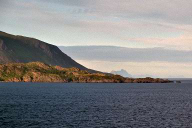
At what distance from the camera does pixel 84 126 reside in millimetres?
80312

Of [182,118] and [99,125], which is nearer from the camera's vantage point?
[99,125]

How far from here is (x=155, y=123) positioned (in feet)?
280

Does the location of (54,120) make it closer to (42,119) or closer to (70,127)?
(42,119)

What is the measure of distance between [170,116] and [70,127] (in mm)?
37254

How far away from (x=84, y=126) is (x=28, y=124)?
49.9 ft

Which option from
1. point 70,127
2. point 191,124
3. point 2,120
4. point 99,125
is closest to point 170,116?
point 191,124

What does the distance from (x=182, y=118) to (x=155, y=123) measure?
47.7ft

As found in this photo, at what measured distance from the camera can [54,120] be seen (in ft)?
291

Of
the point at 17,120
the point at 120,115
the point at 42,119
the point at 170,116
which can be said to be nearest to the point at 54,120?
the point at 42,119

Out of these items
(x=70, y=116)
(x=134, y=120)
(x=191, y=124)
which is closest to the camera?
(x=191, y=124)

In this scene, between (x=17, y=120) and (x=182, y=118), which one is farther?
(x=182, y=118)

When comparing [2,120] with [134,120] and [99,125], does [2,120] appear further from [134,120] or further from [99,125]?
[134,120]

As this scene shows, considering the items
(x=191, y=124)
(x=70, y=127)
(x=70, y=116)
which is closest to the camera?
(x=70, y=127)

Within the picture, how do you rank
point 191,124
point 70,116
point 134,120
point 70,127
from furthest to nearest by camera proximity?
point 70,116 → point 134,120 → point 191,124 → point 70,127
